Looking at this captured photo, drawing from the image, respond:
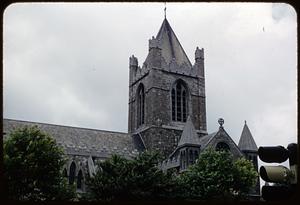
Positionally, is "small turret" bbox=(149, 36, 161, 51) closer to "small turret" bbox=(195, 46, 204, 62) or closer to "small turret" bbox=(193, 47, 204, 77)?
"small turret" bbox=(193, 47, 204, 77)

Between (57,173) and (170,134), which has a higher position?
(170,134)

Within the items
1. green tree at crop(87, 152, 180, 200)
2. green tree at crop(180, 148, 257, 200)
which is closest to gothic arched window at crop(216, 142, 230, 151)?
green tree at crop(180, 148, 257, 200)

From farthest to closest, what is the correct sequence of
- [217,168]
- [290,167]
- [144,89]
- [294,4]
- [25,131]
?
[144,89], [217,168], [25,131], [290,167], [294,4]

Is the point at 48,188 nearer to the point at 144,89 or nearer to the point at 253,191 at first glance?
the point at 253,191

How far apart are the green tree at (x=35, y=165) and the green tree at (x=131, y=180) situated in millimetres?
1935

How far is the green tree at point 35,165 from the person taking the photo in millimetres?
23141

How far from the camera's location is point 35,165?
23938 millimetres

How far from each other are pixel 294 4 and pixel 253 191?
Answer: 35.4 meters

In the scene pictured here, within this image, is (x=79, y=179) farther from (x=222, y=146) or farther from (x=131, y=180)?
(x=222, y=146)

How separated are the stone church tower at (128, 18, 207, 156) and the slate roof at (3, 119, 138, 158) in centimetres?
A: 179

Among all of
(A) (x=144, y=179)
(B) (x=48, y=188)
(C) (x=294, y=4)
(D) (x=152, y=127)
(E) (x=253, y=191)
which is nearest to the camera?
(C) (x=294, y=4)

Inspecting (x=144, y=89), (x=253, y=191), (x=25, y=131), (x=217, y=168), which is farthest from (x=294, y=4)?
(x=144, y=89)

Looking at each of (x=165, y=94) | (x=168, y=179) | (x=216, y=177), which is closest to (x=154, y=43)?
(x=165, y=94)

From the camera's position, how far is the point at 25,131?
2516 centimetres
